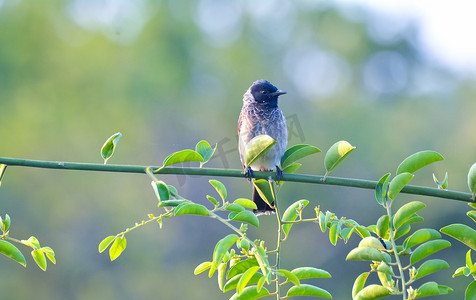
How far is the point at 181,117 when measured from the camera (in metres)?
25.5

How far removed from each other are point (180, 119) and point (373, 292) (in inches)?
947

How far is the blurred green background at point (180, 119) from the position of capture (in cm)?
2019

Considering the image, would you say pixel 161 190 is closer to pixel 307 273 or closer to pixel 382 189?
pixel 307 273

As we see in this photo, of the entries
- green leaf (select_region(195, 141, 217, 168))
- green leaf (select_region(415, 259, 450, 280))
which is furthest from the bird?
green leaf (select_region(415, 259, 450, 280))

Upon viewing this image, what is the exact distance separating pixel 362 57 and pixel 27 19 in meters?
18.1

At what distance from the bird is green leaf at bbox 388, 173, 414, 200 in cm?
223

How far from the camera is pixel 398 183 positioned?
64.0 inches

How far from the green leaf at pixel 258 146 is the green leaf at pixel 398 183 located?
36 cm

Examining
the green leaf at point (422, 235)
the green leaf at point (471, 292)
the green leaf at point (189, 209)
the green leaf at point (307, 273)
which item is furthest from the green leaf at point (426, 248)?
the green leaf at point (189, 209)

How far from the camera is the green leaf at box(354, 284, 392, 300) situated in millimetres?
1487

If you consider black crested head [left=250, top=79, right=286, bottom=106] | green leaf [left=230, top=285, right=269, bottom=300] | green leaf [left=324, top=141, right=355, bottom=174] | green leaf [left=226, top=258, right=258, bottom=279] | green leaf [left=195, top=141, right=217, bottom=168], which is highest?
black crested head [left=250, top=79, right=286, bottom=106]

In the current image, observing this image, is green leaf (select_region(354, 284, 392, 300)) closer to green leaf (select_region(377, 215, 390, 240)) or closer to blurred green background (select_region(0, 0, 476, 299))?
green leaf (select_region(377, 215, 390, 240))

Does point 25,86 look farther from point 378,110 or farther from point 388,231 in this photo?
point 388,231

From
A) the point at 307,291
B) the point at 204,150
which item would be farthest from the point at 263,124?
the point at 307,291
